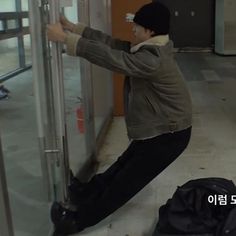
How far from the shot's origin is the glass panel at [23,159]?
6.01 ft

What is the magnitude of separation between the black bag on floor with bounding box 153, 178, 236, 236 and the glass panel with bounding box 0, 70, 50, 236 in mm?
626

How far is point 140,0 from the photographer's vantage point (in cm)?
411

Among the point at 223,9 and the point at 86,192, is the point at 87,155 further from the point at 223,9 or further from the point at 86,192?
the point at 223,9

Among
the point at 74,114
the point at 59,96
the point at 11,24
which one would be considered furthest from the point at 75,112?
the point at 11,24

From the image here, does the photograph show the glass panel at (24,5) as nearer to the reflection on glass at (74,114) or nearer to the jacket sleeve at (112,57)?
the jacket sleeve at (112,57)

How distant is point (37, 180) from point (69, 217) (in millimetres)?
261

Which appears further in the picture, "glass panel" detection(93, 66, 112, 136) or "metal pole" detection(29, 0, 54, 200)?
"glass panel" detection(93, 66, 112, 136)

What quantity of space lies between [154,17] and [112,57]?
32 cm

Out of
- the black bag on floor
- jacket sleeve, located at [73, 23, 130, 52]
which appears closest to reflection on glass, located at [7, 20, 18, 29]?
jacket sleeve, located at [73, 23, 130, 52]

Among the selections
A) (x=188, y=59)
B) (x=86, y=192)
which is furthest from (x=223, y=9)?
(x=86, y=192)

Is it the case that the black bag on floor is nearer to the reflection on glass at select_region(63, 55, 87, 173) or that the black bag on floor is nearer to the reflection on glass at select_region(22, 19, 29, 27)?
the reflection on glass at select_region(63, 55, 87, 173)

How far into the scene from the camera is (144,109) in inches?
82.0

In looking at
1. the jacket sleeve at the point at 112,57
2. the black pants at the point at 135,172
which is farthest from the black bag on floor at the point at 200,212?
the jacket sleeve at the point at 112,57

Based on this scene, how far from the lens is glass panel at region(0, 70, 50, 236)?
1.83 metres
